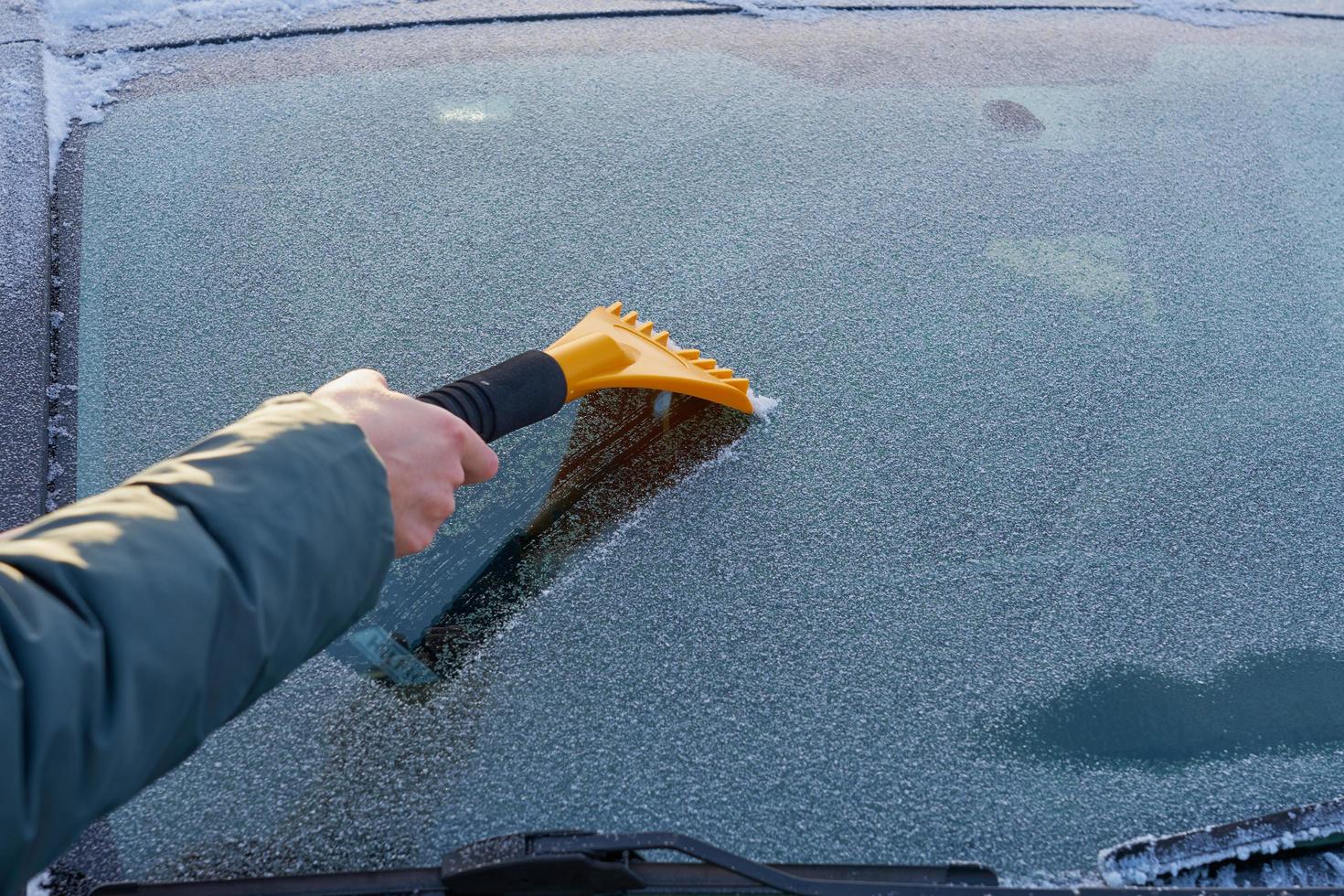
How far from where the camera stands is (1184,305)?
1281 mm

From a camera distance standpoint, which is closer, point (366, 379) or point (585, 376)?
point (366, 379)

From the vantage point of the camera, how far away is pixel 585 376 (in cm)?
108

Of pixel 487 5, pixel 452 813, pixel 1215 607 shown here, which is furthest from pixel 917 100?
pixel 452 813

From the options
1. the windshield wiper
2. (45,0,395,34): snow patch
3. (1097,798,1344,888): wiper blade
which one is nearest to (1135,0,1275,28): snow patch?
(45,0,395,34): snow patch

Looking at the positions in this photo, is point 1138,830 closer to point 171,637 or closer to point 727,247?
point 171,637

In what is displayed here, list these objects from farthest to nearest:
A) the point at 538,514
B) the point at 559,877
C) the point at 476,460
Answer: the point at 538,514, the point at 476,460, the point at 559,877

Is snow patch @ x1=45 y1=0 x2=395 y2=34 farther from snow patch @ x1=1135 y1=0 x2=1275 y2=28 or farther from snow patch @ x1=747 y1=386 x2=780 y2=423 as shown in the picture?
snow patch @ x1=1135 y1=0 x2=1275 y2=28

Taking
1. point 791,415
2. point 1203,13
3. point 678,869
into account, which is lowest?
point 678,869

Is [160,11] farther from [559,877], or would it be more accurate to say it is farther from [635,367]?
[559,877]

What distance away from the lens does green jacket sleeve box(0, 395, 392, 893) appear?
47 cm

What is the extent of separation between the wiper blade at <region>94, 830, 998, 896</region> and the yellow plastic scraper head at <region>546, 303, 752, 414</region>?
1.72 ft

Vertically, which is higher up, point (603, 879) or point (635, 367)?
point (635, 367)

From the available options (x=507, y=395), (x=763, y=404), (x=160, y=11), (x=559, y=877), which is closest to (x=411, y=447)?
(x=507, y=395)

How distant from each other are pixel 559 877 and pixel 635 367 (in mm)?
577
